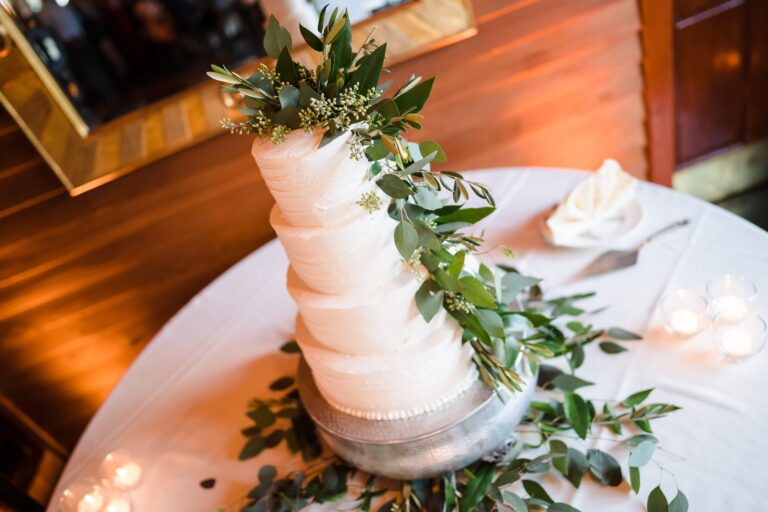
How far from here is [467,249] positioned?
46.9 inches

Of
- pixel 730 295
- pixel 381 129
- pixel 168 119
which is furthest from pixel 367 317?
pixel 168 119

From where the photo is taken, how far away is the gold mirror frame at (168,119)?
8.16ft

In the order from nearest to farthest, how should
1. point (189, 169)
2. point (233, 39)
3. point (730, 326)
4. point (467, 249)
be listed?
point (467, 249) < point (730, 326) < point (233, 39) < point (189, 169)

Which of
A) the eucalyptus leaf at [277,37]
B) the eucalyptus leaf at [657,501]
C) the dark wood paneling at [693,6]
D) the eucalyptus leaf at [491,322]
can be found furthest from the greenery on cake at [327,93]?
the dark wood paneling at [693,6]

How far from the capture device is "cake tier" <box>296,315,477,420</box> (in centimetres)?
119

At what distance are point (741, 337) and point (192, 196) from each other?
2493mm

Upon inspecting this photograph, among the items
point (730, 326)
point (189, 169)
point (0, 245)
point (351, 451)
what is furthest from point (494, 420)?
point (0, 245)

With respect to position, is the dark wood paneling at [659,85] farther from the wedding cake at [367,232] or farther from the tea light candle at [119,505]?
the tea light candle at [119,505]

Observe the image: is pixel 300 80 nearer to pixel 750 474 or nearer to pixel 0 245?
pixel 750 474

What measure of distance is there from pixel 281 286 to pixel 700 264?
1469 mm

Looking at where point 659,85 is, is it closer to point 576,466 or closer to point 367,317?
point 576,466

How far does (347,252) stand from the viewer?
1076mm

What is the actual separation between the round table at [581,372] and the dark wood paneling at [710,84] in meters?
1.49

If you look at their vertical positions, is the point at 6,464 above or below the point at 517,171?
below
